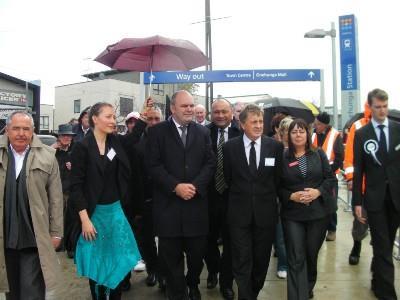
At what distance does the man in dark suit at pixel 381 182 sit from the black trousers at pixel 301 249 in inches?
20.4

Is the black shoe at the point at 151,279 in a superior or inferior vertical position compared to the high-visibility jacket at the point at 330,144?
inferior

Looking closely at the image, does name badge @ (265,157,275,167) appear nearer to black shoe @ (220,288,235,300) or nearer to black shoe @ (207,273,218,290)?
black shoe @ (220,288,235,300)

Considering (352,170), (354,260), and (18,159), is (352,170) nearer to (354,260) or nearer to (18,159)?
(354,260)

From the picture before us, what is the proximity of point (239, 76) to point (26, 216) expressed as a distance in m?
9.78

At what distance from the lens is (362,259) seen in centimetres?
515

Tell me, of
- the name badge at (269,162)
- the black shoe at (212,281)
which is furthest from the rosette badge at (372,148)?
the black shoe at (212,281)

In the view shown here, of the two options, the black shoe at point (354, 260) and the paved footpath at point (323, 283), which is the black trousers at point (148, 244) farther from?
the black shoe at point (354, 260)

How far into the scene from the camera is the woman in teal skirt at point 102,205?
3426 millimetres

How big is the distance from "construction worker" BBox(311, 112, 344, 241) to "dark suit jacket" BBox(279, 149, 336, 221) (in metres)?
1.96

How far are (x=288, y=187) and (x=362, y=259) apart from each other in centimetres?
208

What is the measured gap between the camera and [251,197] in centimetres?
372

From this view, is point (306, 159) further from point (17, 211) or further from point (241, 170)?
point (17, 211)

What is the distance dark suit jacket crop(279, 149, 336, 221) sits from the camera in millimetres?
3725

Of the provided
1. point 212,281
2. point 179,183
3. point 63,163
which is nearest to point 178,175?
point 179,183
